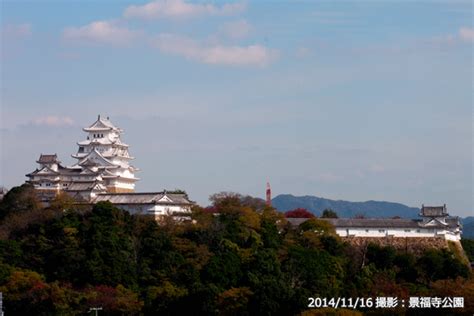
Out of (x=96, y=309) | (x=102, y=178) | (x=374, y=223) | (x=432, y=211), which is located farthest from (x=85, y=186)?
(x=432, y=211)

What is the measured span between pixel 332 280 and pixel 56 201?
1032cm

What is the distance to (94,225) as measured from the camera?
32531mm

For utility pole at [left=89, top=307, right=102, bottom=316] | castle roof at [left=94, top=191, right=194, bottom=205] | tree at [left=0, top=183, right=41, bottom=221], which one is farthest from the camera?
castle roof at [left=94, top=191, right=194, bottom=205]

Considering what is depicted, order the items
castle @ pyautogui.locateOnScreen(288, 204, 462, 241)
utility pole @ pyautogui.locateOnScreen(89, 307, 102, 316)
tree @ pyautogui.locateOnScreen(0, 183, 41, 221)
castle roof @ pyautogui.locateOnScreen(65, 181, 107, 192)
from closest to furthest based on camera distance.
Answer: utility pole @ pyautogui.locateOnScreen(89, 307, 102, 316) < tree @ pyautogui.locateOnScreen(0, 183, 41, 221) < castle @ pyautogui.locateOnScreen(288, 204, 462, 241) < castle roof @ pyautogui.locateOnScreen(65, 181, 107, 192)

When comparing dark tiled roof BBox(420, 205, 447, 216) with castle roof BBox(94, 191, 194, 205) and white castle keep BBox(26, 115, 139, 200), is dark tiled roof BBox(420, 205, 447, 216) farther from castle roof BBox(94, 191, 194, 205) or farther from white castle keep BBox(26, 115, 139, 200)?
white castle keep BBox(26, 115, 139, 200)

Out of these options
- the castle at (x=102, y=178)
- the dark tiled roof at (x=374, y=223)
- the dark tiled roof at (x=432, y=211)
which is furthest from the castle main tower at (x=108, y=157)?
the dark tiled roof at (x=432, y=211)

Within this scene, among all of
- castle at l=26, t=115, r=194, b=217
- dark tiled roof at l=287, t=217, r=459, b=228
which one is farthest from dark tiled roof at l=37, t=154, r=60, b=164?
dark tiled roof at l=287, t=217, r=459, b=228

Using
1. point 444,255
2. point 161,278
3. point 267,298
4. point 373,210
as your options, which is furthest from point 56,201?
point 373,210

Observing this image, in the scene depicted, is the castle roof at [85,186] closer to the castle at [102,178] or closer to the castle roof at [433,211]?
the castle at [102,178]

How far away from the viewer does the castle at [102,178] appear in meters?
35.8

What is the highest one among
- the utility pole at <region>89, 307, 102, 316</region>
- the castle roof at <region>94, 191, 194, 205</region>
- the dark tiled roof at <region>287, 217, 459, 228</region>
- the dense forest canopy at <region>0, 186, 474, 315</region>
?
the castle roof at <region>94, 191, 194, 205</region>

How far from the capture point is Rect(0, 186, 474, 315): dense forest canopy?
2914 centimetres

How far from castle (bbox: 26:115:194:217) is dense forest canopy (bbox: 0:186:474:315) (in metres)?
1.27

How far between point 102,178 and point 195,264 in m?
7.58
